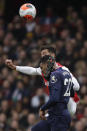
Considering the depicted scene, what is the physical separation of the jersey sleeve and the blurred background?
3090 mm

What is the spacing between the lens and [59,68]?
7469 millimetres

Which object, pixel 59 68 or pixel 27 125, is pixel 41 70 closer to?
pixel 59 68

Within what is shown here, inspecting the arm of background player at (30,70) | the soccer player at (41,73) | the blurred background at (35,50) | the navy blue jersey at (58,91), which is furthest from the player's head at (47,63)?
the blurred background at (35,50)

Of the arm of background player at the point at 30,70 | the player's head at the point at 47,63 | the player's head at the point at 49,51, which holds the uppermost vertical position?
the player's head at the point at 49,51

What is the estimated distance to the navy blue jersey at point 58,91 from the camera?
7.13 meters

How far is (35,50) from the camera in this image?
1320 cm

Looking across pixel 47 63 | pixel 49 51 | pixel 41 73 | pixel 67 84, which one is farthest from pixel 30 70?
pixel 67 84

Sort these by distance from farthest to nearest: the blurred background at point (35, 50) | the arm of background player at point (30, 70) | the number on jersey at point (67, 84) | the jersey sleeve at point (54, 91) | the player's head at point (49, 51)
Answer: the blurred background at point (35, 50) < the arm of background player at point (30, 70) < the player's head at point (49, 51) < the number on jersey at point (67, 84) < the jersey sleeve at point (54, 91)

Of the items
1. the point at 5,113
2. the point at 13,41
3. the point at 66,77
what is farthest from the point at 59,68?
the point at 13,41

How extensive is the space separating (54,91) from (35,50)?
613 centimetres

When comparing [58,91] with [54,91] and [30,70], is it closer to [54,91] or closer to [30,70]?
[54,91]

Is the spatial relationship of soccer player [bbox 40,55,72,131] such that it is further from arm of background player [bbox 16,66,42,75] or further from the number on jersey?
arm of background player [bbox 16,66,42,75]

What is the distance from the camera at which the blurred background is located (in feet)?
37.8

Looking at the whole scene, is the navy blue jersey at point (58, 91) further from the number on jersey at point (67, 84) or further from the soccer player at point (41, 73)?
the soccer player at point (41, 73)
